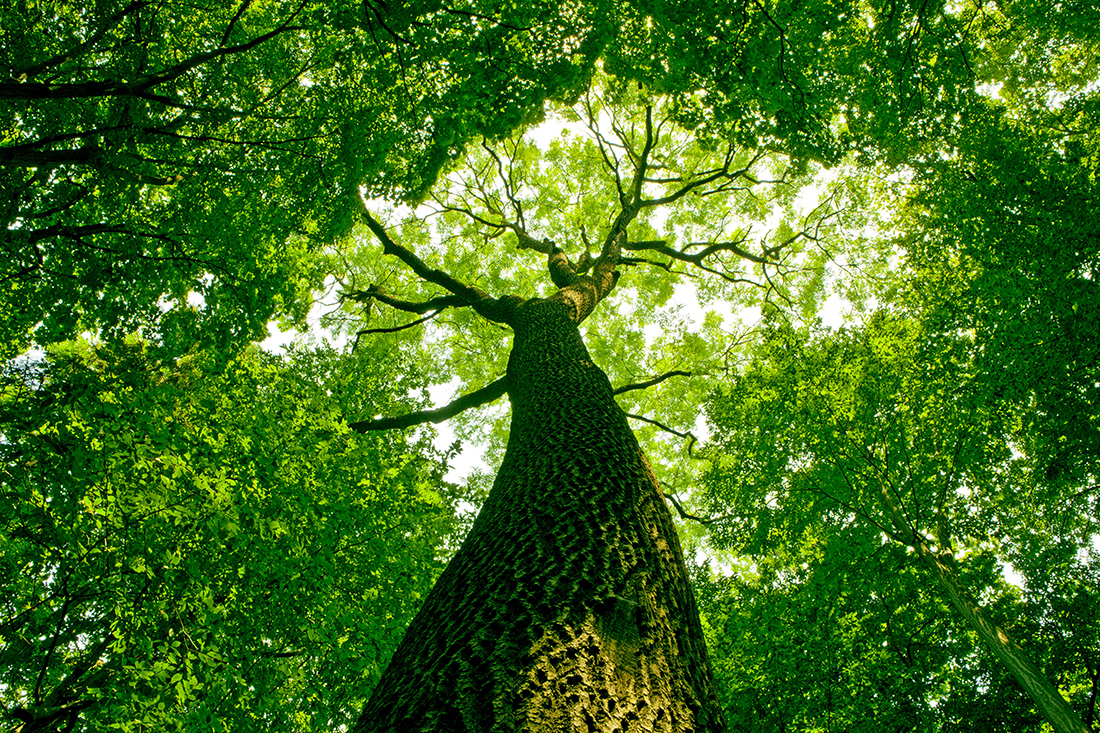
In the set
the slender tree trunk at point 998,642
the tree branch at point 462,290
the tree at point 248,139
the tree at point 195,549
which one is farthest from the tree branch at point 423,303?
the slender tree trunk at point 998,642

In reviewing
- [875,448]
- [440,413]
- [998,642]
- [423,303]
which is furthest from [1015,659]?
[423,303]

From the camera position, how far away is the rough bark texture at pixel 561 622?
1.47 metres

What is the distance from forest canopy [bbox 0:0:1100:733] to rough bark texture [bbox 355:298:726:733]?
296 cm

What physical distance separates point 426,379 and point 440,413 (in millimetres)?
1952

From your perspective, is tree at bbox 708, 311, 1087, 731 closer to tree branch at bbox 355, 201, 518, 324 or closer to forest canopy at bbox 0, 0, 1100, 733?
forest canopy at bbox 0, 0, 1100, 733

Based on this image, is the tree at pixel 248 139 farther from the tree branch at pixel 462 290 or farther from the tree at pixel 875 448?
the tree at pixel 875 448

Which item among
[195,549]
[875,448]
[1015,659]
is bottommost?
[1015,659]

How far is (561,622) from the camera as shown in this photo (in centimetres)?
178

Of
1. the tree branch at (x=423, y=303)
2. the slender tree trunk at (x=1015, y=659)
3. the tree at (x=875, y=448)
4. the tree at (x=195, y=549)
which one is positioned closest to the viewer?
the tree at (x=195, y=549)

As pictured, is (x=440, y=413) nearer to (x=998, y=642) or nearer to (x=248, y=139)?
(x=248, y=139)

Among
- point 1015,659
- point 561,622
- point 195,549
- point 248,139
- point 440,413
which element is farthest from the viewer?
point 440,413

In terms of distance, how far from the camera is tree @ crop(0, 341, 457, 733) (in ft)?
12.7

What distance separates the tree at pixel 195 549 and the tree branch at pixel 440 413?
1.04 meters

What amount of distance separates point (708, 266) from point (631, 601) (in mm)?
12778
